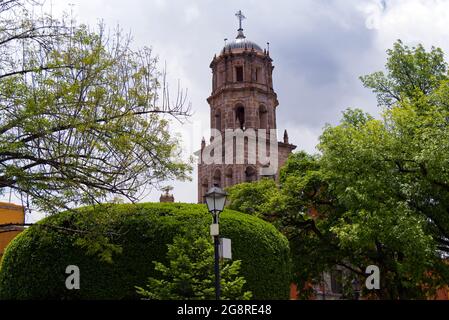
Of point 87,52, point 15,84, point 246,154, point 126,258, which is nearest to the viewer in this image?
point 15,84

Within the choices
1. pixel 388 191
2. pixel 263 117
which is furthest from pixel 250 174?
pixel 388 191

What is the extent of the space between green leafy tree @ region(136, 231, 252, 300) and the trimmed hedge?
203 cm

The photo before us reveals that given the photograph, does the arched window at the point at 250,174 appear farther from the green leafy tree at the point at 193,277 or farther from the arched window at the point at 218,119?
the green leafy tree at the point at 193,277

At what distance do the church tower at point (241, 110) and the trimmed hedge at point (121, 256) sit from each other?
95.3 feet

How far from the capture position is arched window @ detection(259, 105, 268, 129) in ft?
165

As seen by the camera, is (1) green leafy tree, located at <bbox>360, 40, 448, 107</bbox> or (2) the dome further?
(2) the dome

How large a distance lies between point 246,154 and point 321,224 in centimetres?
2245

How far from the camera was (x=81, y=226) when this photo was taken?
53.2 feet

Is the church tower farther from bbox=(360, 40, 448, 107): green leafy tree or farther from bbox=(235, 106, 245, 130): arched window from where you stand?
bbox=(360, 40, 448, 107): green leafy tree

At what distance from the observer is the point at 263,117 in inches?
2000

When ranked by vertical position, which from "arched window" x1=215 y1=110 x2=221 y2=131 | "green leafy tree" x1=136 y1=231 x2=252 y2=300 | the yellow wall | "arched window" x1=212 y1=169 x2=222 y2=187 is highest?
"arched window" x1=215 y1=110 x2=221 y2=131

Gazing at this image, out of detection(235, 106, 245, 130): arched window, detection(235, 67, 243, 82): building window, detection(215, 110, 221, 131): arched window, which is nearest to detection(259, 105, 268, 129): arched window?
detection(235, 106, 245, 130): arched window
